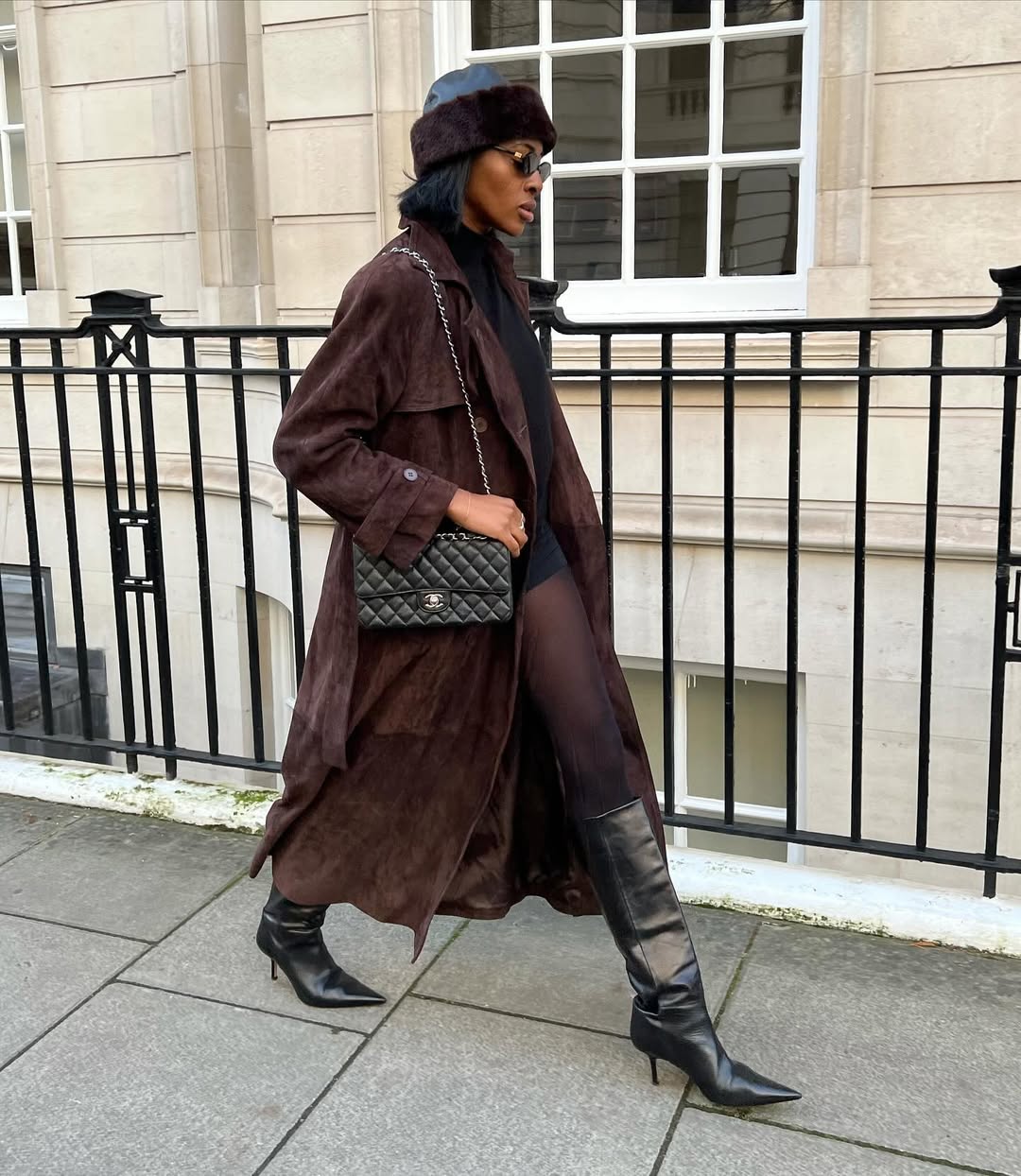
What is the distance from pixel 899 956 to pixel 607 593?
111cm

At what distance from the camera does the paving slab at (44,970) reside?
273 centimetres

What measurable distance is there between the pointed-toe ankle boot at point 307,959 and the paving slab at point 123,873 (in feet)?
1.58

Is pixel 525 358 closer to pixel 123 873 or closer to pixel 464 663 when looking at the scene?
pixel 464 663

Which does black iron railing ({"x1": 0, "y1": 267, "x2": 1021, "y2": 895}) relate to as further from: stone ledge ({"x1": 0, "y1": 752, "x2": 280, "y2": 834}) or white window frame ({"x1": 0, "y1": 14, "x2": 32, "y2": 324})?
white window frame ({"x1": 0, "y1": 14, "x2": 32, "y2": 324})

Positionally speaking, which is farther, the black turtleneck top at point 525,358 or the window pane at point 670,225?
the window pane at point 670,225

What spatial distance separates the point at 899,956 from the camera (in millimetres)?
2951

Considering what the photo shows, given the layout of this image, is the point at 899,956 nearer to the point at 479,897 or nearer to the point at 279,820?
the point at 479,897

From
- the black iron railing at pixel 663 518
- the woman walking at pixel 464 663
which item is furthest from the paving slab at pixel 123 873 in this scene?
the woman walking at pixel 464 663

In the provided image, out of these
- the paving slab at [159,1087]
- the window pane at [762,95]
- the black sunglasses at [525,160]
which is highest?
the window pane at [762,95]

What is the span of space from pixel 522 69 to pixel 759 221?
1.70m

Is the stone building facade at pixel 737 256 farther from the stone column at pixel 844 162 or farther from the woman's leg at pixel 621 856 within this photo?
the woman's leg at pixel 621 856

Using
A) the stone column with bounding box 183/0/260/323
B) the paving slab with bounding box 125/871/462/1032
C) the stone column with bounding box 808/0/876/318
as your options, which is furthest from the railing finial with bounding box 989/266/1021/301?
the stone column with bounding box 183/0/260/323

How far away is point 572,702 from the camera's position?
251 cm

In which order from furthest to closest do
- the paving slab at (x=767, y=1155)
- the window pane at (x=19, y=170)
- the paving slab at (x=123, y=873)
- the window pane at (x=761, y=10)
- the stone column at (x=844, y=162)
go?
the window pane at (x=19, y=170), the window pane at (x=761, y=10), the stone column at (x=844, y=162), the paving slab at (x=123, y=873), the paving slab at (x=767, y=1155)
